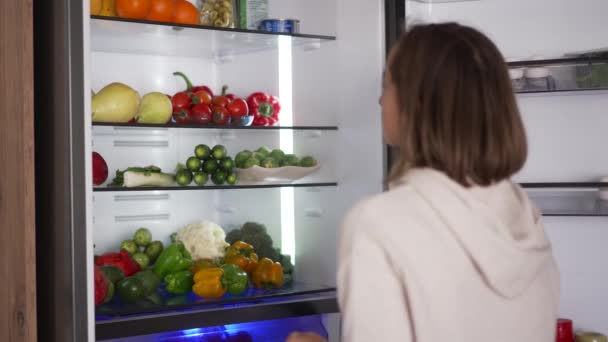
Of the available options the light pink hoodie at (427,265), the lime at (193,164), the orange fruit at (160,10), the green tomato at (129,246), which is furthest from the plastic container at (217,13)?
the light pink hoodie at (427,265)

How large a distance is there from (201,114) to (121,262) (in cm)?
58

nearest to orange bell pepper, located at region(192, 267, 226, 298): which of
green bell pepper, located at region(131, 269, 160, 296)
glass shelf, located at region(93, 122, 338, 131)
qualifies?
green bell pepper, located at region(131, 269, 160, 296)

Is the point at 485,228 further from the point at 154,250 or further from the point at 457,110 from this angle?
the point at 154,250

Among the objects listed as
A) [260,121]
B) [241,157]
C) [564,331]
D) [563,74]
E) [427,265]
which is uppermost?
[563,74]

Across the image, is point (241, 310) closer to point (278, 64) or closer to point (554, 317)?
point (278, 64)

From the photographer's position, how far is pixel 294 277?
3.39 m

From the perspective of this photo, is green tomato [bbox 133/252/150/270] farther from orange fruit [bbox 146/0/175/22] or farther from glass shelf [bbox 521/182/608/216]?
glass shelf [bbox 521/182/608/216]

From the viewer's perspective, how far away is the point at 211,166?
3104mm

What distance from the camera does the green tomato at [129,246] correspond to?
10.2 feet

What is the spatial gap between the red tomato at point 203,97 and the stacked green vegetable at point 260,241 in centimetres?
51

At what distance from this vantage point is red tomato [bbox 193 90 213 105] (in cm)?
310

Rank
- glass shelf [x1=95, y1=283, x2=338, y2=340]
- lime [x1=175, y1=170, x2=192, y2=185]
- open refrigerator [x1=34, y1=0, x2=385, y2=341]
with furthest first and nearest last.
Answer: lime [x1=175, y1=170, x2=192, y2=185] → open refrigerator [x1=34, y1=0, x2=385, y2=341] → glass shelf [x1=95, y1=283, x2=338, y2=340]

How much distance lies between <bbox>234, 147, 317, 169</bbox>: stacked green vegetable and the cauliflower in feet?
0.84

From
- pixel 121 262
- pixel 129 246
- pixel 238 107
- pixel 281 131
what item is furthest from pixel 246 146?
pixel 121 262
